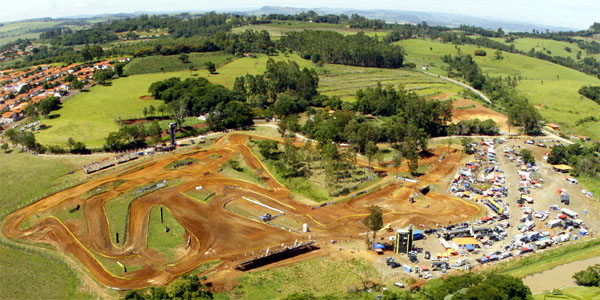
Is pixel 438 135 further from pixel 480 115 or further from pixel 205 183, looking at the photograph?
pixel 205 183

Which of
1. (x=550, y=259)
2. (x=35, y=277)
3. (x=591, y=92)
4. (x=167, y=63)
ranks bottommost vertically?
(x=35, y=277)

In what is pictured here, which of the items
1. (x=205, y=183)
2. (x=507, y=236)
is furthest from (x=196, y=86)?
(x=507, y=236)

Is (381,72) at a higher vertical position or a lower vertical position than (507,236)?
higher

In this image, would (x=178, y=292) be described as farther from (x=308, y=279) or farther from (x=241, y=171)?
(x=241, y=171)

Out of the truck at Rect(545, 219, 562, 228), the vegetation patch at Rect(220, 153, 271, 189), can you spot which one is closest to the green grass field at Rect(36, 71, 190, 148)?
the vegetation patch at Rect(220, 153, 271, 189)

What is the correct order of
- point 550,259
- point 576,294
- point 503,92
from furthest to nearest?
point 503,92 < point 550,259 < point 576,294

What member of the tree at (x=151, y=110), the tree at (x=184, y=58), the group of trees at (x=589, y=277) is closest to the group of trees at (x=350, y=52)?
the tree at (x=184, y=58)

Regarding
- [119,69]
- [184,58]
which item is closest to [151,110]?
[119,69]
